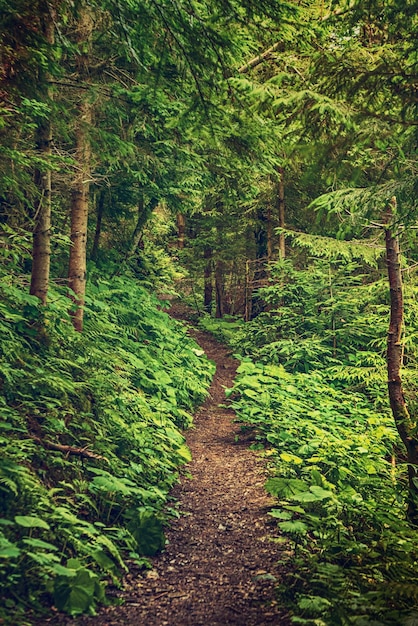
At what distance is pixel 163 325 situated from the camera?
499 inches

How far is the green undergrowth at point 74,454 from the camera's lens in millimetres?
3861

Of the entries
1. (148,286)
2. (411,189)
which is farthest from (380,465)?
(148,286)

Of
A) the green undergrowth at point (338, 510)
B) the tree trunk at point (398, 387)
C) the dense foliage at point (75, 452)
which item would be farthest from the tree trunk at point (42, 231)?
the tree trunk at point (398, 387)

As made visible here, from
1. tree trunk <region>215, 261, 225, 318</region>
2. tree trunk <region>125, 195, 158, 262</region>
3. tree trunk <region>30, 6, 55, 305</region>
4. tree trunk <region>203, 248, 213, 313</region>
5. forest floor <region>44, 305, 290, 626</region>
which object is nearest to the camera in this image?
forest floor <region>44, 305, 290, 626</region>

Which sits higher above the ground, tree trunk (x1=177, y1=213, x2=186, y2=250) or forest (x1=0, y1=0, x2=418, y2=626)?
tree trunk (x1=177, y1=213, x2=186, y2=250)

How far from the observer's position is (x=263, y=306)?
1973 cm

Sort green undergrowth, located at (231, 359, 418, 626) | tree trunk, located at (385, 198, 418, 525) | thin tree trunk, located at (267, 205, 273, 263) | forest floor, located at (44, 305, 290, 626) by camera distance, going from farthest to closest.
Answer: thin tree trunk, located at (267, 205, 273, 263) → tree trunk, located at (385, 198, 418, 525) → forest floor, located at (44, 305, 290, 626) → green undergrowth, located at (231, 359, 418, 626)

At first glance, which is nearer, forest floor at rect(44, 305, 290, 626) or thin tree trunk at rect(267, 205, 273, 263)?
forest floor at rect(44, 305, 290, 626)

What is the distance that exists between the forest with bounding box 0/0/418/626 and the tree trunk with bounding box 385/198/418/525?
0.03 m

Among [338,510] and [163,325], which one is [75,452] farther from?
[163,325]

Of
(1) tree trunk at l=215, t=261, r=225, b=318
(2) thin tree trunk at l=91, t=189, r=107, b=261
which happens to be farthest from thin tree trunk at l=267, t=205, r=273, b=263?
(2) thin tree trunk at l=91, t=189, r=107, b=261

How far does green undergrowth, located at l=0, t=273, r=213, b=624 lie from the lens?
3.86 meters

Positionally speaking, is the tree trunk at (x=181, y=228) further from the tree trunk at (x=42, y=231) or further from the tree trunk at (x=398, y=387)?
the tree trunk at (x=42, y=231)

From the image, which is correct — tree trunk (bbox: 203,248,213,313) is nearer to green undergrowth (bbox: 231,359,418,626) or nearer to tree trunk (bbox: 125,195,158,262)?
tree trunk (bbox: 125,195,158,262)
